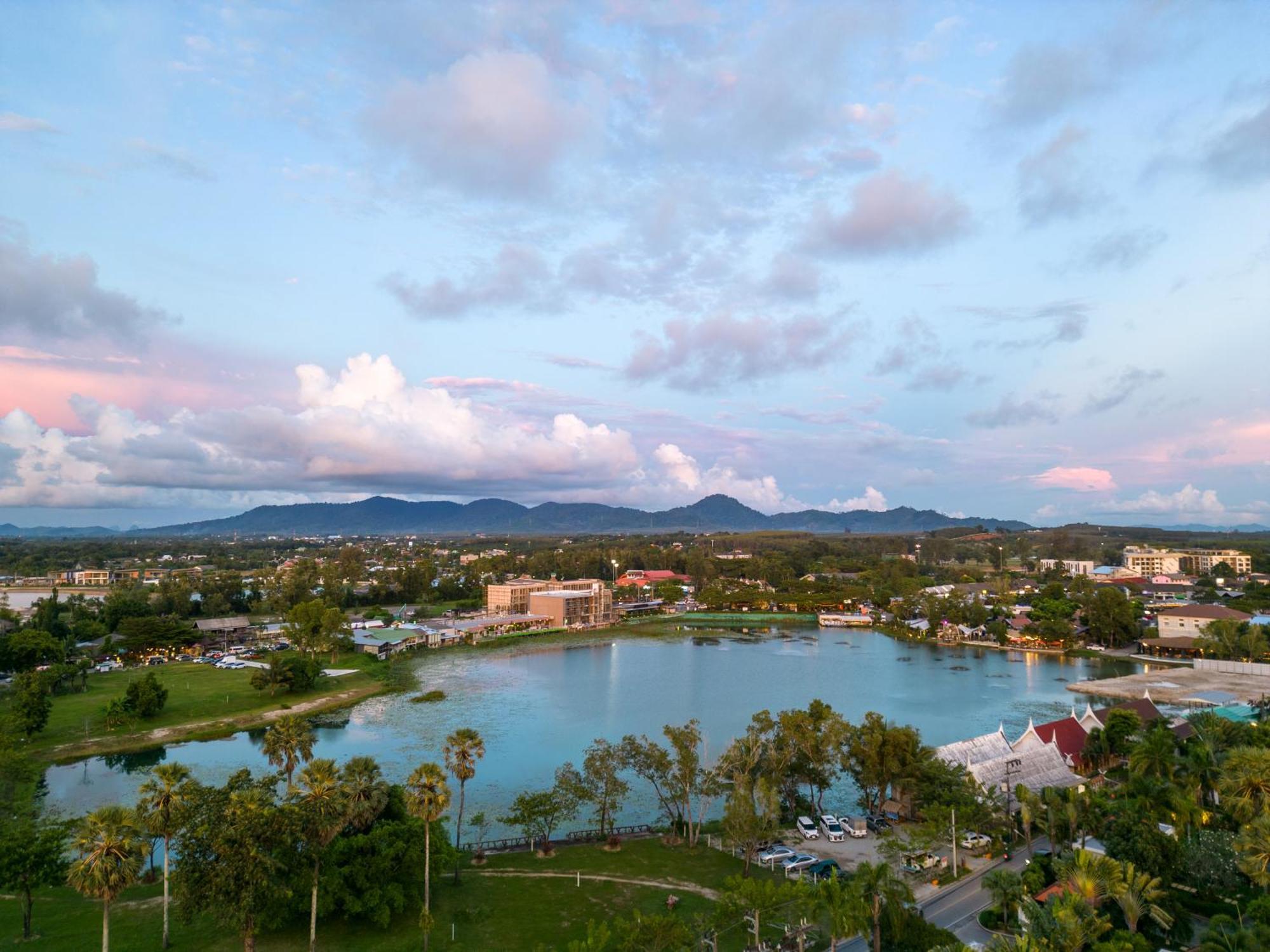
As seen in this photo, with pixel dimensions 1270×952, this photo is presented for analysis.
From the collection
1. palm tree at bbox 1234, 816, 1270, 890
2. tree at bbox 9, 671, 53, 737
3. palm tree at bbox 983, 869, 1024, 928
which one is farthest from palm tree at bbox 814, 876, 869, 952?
tree at bbox 9, 671, 53, 737

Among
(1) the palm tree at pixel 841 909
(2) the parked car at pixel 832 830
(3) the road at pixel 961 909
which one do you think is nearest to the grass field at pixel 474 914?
(1) the palm tree at pixel 841 909

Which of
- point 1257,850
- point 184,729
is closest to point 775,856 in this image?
point 1257,850

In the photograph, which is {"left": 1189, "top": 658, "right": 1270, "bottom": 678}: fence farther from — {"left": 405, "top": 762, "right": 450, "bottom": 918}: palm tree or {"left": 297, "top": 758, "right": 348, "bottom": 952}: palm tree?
{"left": 297, "top": 758, "right": 348, "bottom": 952}: palm tree

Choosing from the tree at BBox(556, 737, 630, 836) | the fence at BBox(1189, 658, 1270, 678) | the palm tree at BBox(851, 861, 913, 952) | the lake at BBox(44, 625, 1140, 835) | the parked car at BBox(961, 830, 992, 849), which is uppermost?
the palm tree at BBox(851, 861, 913, 952)

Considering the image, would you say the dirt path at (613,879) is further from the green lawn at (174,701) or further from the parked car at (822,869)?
the green lawn at (174,701)

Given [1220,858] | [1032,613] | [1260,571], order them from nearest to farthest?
1. [1220,858]
2. [1032,613]
3. [1260,571]

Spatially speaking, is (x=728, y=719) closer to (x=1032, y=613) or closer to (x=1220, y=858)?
(x=1220, y=858)

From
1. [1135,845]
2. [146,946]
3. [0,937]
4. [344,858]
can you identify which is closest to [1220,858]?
[1135,845]

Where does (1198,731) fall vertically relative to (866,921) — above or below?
above
